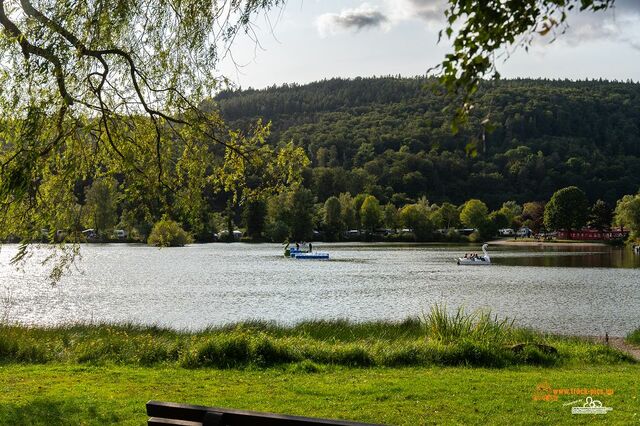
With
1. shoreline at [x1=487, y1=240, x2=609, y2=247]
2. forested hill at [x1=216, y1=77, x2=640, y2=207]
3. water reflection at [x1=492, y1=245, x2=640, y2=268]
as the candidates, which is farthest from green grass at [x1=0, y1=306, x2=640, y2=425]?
forested hill at [x1=216, y1=77, x2=640, y2=207]

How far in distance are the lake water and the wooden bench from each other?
53.0 feet

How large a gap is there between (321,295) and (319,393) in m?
24.4

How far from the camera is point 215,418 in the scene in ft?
12.9

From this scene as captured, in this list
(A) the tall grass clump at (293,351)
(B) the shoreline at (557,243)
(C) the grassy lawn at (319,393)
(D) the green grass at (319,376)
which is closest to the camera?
(C) the grassy lawn at (319,393)

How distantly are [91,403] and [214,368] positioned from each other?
3866 millimetres

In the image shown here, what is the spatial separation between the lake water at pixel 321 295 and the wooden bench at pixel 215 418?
16.2 m

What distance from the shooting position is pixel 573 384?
31.6ft

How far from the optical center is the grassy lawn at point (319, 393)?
7.49 m

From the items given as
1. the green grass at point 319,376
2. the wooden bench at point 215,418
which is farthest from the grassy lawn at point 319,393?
the wooden bench at point 215,418

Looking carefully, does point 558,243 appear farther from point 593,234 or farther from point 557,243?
point 593,234

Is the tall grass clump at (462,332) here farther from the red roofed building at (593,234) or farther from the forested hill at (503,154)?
the forested hill at (503,154)

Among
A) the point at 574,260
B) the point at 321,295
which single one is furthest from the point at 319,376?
the point at 574,260

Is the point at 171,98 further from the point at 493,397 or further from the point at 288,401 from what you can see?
the point at 493,397

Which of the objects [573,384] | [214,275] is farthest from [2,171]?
[214,275]
